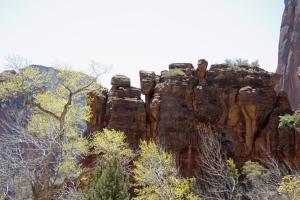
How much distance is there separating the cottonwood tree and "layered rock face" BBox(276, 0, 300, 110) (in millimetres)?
33813

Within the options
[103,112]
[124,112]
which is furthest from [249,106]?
[103,112]

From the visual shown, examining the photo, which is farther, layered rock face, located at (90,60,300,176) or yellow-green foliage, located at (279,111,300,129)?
layered rock face, located at (90,60,300,176)

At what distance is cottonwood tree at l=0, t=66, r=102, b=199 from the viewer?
51.1 feet

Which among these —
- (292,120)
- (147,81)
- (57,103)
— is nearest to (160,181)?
(57,103)

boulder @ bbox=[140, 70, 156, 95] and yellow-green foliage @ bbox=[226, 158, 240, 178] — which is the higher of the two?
boulder @ bbox=[140, 70, 156, 95]

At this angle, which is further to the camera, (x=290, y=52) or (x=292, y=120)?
(x=290, y=52)

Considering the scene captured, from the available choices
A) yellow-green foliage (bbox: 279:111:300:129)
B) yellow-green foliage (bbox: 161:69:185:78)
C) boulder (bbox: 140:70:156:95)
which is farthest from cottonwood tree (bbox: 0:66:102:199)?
yellow-green foliage (bbox: 161:69:185:78)

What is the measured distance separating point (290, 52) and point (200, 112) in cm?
2165

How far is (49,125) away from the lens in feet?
57.1

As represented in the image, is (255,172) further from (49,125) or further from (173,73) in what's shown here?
(49,125)

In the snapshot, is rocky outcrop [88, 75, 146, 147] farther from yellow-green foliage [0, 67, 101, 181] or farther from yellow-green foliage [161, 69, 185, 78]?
yellow-green foliage [0, 67, 101, 181]

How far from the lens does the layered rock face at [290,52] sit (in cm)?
4556

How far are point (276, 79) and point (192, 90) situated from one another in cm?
800

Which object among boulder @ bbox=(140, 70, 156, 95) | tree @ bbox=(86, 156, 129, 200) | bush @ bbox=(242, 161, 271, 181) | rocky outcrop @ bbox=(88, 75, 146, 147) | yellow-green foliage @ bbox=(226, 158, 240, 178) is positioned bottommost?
bush @ bbox=(242, 161, 271, 181)
